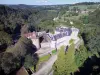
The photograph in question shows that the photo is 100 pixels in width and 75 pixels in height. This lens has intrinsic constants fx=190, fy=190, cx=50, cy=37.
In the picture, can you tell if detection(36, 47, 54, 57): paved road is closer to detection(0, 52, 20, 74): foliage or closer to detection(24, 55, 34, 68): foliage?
detection(24, 55, 34, 68): foliage

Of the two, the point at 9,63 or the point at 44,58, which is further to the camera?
the point at 44,58

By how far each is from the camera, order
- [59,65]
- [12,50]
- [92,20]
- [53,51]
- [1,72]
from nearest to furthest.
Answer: [59,65] → [1,72] → [12,50] → [53,51] → [92,20]

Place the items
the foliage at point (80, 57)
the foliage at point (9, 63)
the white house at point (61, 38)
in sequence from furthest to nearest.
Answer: the white house at point (61, 38)
the foliage at point (80, 57)
the foliage at point (9, 63)

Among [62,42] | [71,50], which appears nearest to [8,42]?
[62,42]

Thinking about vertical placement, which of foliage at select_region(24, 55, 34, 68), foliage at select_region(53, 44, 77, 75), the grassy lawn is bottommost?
the grassy lawn

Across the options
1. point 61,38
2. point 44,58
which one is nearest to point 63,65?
point 44,58

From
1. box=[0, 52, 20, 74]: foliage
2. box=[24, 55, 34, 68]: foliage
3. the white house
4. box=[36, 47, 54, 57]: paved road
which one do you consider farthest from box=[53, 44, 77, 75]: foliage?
the white house

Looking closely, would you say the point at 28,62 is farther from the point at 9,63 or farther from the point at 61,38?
the point at 61,38

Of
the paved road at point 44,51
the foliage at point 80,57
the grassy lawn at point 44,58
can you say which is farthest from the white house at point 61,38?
the foliage at point 80,57

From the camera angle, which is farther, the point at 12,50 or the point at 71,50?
the point at 12,50

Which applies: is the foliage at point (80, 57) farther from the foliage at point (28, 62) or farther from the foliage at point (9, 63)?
the foliage at point (9, 63)

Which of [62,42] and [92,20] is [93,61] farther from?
[92,20]
